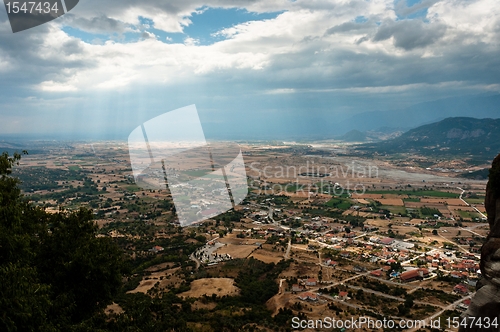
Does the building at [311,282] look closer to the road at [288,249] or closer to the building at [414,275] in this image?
the road at [288,249]

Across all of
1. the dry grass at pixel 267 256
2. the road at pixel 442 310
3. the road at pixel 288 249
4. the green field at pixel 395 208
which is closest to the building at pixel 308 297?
the road at pixel 442 310

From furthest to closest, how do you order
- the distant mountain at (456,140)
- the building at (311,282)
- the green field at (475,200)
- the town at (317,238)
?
the distant mountain at (456,140) < the green field at (475,200) < the building at (311,282) < the town at (317,238)

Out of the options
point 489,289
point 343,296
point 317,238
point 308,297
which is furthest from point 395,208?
point 489,289

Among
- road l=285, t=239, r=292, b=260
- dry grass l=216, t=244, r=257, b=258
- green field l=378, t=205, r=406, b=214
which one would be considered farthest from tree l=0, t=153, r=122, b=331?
green field l=378, t=205, r=406, b=214

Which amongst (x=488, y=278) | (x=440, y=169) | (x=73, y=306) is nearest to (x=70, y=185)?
(x=73, y=306)

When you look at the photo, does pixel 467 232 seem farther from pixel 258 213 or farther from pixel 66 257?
pixel 66 257
